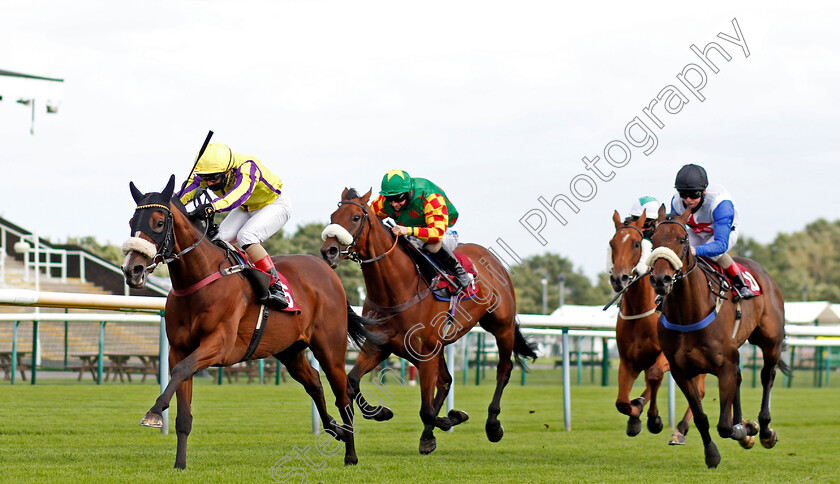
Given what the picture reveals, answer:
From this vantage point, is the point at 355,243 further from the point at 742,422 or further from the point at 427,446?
the point at 742,422

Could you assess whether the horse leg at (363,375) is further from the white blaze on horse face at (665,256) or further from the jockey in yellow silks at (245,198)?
the white blaze on horse face at (665,256)

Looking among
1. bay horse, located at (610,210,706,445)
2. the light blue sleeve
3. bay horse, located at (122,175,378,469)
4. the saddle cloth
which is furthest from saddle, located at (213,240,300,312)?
the saddle cloth

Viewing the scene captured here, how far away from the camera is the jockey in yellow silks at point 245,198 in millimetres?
6379

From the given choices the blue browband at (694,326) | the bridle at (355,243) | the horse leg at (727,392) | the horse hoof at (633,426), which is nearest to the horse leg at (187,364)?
the bridle at (355,243)

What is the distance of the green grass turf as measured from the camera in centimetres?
584

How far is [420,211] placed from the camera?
7863 mm

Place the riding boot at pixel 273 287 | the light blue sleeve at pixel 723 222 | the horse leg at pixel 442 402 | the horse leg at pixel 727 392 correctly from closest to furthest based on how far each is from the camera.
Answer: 1. the riding boot at pixel 273 287
2. the horse leg at pixel 727 392
3. the light blue sleeve at pixel 723 222
4. the horse leg at pixel 442 402

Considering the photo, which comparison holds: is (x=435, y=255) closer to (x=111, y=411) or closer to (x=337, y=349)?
(x=337, y=349)

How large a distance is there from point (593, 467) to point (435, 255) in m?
2.05

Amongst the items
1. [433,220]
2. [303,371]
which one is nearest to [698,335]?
[433,220]

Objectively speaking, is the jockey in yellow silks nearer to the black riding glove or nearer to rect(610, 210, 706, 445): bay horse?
the black riding glove

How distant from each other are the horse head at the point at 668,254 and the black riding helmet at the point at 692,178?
451 millimetres

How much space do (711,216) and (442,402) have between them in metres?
2.50

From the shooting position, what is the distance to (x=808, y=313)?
4500cm
